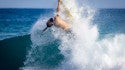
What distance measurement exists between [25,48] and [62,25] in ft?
13.1

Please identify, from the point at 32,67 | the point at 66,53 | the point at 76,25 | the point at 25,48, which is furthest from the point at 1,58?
the point at 76,25

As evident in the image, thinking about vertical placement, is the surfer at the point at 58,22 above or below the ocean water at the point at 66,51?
above

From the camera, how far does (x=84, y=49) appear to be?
12.0 m

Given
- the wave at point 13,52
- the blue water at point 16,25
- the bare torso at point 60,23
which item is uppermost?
the bare torso at point 60,23

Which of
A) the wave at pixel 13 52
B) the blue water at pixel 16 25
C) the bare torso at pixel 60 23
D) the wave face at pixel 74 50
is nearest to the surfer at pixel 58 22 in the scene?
the bare torso at pixel 60 23

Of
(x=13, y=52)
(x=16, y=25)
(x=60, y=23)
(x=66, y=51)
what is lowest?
(x=16, y=25)

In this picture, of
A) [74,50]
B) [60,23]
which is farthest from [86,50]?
[60,23]

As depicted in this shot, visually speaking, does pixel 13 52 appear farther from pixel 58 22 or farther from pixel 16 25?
pixel 16 25

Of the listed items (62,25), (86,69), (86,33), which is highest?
(62,25)

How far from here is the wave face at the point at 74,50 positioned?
1130 centimetres

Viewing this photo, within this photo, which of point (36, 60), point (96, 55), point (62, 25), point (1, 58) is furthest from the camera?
point (1, 58)

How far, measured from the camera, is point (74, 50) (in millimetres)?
11977

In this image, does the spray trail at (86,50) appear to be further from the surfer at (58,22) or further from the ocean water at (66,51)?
the surfer at (58,22)

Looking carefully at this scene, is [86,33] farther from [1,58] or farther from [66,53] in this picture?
[1,58]
